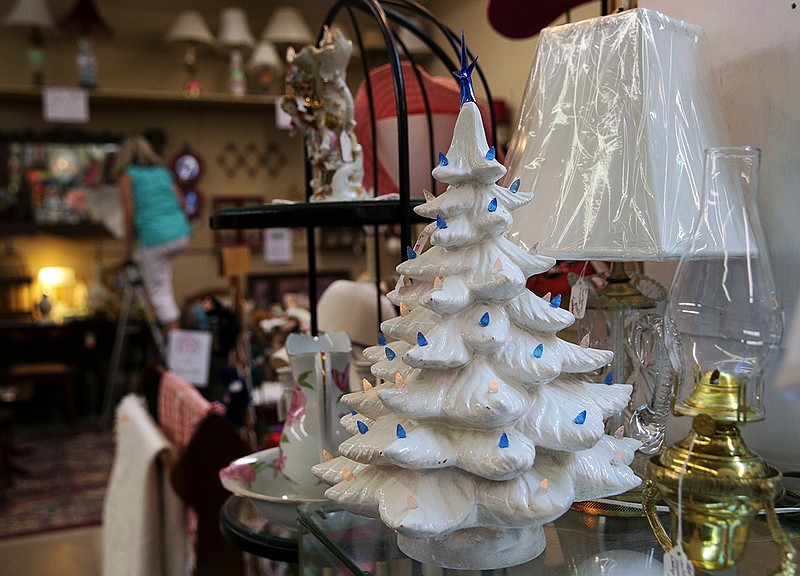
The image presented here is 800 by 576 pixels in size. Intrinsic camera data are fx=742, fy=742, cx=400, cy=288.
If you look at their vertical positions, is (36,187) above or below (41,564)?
above

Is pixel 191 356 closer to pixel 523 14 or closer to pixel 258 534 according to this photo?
pixel 258 534

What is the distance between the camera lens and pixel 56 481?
3.55 metres

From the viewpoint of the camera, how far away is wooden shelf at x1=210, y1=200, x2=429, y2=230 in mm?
909

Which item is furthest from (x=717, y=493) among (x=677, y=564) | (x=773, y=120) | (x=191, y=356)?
(x=191, y=356)

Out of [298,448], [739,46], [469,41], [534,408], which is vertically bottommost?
[298,448]

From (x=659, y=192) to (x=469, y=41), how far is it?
10.9ft

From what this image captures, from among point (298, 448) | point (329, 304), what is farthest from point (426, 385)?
point (329, 304)

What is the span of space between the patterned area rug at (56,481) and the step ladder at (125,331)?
27 cm

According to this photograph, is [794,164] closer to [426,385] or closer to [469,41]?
[426,385]

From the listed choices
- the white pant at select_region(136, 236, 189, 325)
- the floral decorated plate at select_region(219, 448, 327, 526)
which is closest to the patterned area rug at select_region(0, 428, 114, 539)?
the white pant at select_region(136, 236, 189, 325)

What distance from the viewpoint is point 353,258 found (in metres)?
5.33

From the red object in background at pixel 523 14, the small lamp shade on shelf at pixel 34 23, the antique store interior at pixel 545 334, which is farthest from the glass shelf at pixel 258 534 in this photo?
the small lamp shade on shelf at pixel 34 23

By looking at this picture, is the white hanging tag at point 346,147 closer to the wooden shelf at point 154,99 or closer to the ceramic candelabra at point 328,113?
the ceramic candelabra at point 328,113

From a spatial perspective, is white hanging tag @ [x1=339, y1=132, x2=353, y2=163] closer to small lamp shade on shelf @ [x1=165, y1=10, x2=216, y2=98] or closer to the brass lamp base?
the brass lamp base
